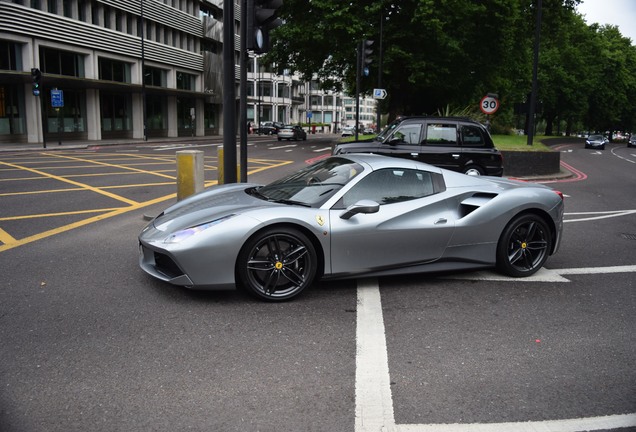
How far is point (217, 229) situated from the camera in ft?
15.7

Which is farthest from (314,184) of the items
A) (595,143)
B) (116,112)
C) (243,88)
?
(595,143)

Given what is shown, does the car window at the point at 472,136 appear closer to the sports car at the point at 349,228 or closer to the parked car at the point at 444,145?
the parked car at the point at 444,145

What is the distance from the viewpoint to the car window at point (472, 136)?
42.2ft

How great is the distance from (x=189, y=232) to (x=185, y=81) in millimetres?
48435

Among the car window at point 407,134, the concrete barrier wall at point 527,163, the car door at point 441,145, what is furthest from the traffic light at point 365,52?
the car door at point 441,145

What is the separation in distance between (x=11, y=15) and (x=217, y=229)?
3085cm

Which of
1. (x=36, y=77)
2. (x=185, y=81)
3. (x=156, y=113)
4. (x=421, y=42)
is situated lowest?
(x=156, y=113)

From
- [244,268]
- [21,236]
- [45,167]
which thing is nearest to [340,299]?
[244,268]

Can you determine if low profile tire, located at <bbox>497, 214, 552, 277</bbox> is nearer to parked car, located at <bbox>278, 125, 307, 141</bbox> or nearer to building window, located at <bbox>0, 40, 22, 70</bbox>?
building window, located at <bbox>0, 40, 22, 70</bbox>

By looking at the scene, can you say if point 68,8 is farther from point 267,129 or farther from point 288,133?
point 267,129

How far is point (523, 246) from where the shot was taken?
19.5 feet

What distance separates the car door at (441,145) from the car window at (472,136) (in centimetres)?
20

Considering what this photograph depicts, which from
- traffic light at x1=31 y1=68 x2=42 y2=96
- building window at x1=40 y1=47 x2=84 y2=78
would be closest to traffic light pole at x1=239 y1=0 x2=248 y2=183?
traffic light at x1=31 y1=68 x2=42 y2=96

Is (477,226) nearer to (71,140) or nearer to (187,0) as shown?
(71,140)
